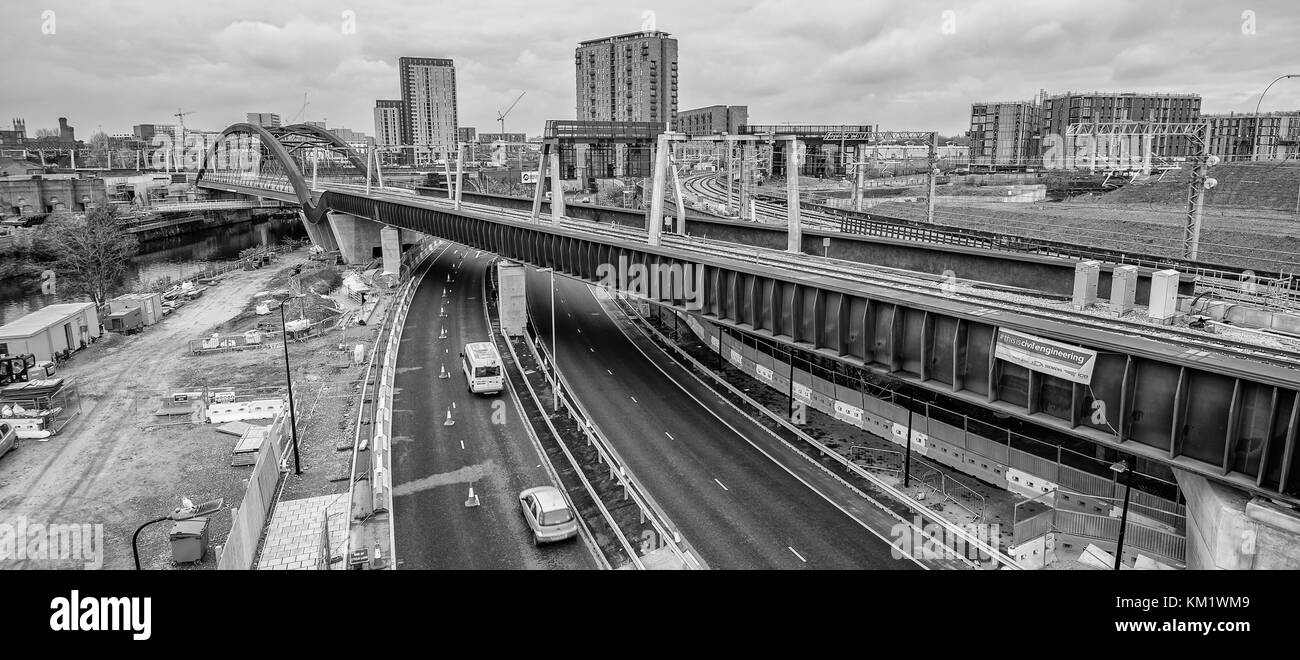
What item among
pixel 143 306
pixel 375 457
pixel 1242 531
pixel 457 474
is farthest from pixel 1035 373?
pixel 143 306

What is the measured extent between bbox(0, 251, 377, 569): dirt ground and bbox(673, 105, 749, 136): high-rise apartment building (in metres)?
117

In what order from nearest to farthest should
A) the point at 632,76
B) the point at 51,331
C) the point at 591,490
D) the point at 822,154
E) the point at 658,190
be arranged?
the point at 591,490, the point at 658,190, the point at 51,331, the point at 822,154, the point at 632,76

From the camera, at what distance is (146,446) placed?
101 ft

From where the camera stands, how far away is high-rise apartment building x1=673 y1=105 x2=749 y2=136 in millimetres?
156050

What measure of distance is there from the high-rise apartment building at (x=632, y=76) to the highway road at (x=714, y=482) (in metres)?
144

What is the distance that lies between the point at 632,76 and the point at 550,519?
169472 mm

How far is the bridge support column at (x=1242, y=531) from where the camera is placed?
1327 centimetres

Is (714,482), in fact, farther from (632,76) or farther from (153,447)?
(632,76)

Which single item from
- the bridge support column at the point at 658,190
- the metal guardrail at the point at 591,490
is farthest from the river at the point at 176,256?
the bridge support column at the point at 658,190

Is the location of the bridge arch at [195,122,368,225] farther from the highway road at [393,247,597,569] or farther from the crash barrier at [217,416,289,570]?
the crash barrier at [217,416,289,570]

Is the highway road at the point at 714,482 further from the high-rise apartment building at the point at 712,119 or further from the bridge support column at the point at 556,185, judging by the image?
the high-rise apartment building at the point at 712,119

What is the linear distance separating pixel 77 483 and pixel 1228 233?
64.8 meters

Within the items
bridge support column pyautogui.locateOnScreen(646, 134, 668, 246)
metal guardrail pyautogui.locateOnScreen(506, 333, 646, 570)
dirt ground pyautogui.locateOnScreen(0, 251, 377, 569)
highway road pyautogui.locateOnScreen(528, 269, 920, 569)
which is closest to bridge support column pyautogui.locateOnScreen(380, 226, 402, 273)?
dirt ground pyautogui.locateOnScreen(0, 251, 377, 569)

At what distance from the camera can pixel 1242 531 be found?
13.8 m
